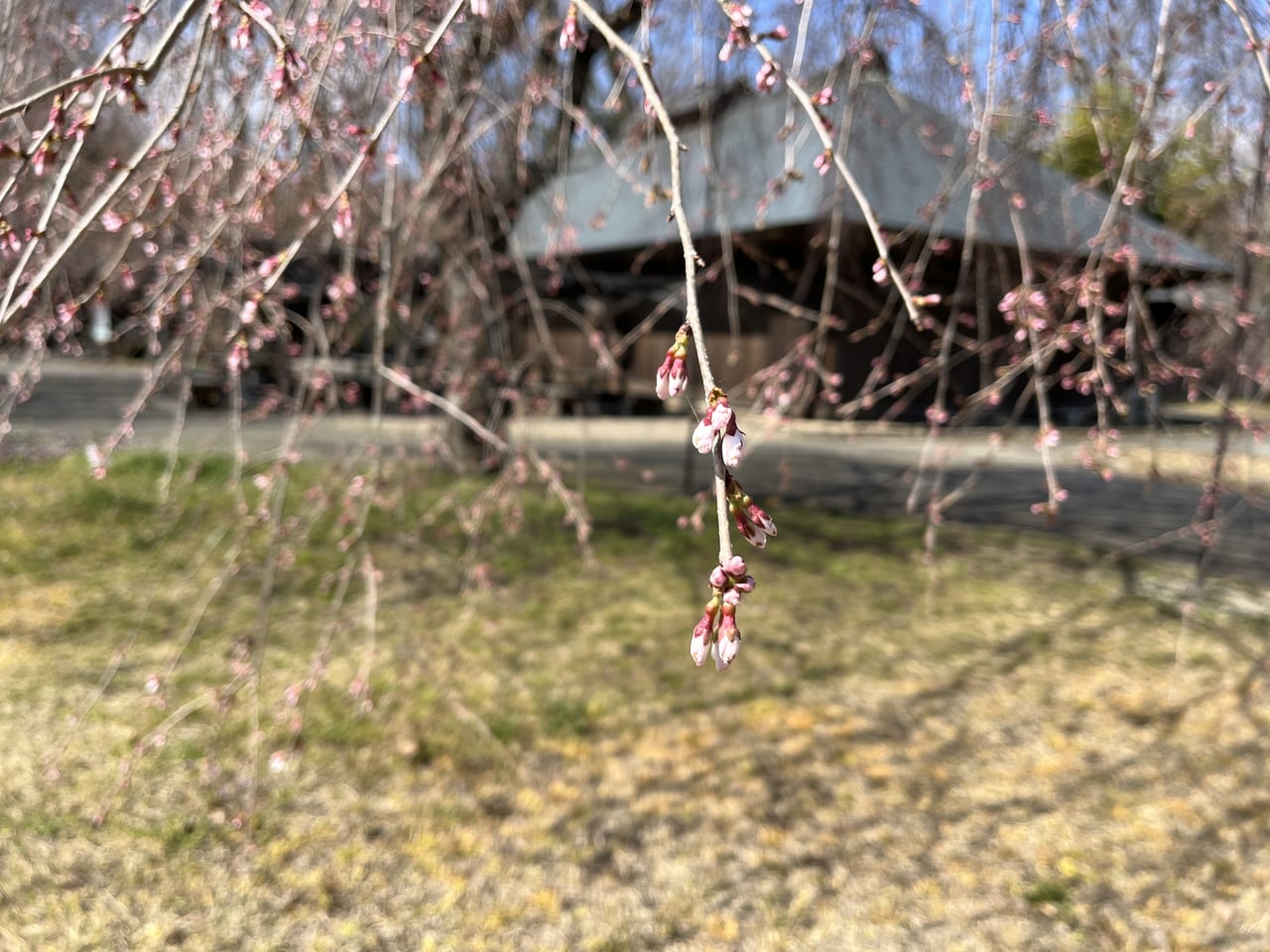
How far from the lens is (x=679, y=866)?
2.70 meters

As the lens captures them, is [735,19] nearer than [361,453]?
Yes

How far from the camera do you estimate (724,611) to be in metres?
0.84

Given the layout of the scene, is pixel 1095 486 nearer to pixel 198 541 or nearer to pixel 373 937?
pixel 198 541

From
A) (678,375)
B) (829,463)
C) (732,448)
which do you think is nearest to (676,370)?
(678,375)

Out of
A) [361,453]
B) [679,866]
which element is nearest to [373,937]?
[679,866]

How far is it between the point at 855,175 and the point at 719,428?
5748 millimetres

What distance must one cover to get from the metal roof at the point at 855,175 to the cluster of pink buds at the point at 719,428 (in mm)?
761

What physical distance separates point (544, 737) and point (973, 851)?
150 cm

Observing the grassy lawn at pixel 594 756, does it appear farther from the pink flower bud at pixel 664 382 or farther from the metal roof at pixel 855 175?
the pink flower bud at pixel 664 382

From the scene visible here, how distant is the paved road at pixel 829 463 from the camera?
6.77m

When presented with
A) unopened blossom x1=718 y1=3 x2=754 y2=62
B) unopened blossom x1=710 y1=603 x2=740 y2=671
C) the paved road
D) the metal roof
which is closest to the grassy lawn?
the paved road

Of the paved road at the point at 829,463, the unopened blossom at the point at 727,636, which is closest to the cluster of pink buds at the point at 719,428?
the unopened blossom at the point at 727,636

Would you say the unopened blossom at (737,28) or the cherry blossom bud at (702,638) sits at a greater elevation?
the unopened blossom at (737,28)

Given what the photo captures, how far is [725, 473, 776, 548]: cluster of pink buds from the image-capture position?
809 mm
